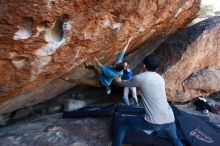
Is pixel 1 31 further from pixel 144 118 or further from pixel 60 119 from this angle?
pixel 60 119

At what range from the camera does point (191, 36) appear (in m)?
8.75

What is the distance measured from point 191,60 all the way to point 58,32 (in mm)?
4372

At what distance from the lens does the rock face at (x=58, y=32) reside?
15.8 ft

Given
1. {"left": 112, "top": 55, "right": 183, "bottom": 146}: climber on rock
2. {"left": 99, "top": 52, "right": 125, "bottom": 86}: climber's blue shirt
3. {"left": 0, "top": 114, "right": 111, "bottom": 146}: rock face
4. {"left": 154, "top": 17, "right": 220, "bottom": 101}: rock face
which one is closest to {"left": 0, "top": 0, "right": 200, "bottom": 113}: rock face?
{"left": 99, "top": 52, "right": 125, "bottom": 86}: climber's blue shirt

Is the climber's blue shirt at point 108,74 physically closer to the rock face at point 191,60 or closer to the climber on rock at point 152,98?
the climber on rock at point 152,98

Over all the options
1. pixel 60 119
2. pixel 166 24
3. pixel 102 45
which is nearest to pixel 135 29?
pixel 102 45

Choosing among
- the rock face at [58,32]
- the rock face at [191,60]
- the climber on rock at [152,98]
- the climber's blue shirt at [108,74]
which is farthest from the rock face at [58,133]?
the rock face at [191,60]

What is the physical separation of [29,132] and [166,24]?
368 centimetres

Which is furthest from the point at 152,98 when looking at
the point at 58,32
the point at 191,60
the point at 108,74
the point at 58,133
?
the point at 191,60

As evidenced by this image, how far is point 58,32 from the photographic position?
17.7 feet

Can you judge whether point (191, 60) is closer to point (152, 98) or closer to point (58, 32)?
point (152, 98)

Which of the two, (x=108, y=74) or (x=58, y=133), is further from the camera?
(x=108, y=74)

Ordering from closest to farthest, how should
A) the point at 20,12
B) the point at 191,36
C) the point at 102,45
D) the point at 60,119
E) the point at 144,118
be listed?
the point at 20,12 < the point at 144,118 < the point at 102,45 < the point at 60,119 < the point at 191,36

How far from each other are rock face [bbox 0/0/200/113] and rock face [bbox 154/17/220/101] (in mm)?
1559
